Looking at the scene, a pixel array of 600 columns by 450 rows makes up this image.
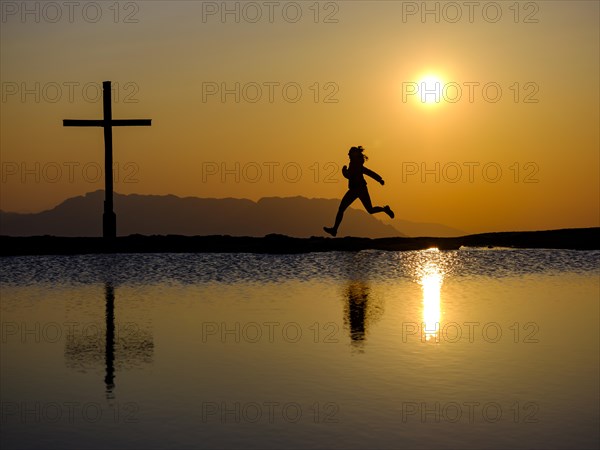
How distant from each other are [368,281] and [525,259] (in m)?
6.15

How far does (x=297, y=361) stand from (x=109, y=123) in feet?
63.9

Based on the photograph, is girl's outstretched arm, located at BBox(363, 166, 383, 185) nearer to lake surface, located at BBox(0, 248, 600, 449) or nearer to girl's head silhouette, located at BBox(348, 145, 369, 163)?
girl's head silhouette, located at BBox(348, 145, 369, 163)

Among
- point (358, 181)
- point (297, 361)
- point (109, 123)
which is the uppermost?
point (109, 123)

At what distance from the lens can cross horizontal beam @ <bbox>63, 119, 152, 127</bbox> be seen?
2816 cm

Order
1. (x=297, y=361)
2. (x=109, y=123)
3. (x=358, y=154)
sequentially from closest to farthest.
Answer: (x=297, y=361), (x=358, y=154), (x=109, y=123)

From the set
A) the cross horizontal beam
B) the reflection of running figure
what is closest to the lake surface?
the reflection of running figure

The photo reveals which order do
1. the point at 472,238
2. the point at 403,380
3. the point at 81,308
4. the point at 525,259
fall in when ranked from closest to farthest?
the point at 403,380 < the point at 81,308 < the point at 525,259 < the point at 472,238

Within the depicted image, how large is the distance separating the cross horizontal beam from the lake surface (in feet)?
32.1

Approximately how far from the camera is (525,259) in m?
23.1

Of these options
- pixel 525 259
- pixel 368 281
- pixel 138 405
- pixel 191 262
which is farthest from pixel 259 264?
pixel 138 405

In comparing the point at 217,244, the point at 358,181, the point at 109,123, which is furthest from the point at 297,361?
the point at 109,123

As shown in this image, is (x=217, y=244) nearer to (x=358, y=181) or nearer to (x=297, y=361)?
(x=358, y=181)

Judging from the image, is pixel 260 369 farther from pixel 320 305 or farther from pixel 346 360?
pixel 320 305

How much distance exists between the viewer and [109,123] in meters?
28.1
